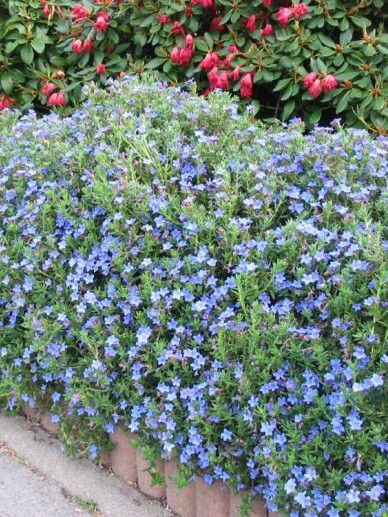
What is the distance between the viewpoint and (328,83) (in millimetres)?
3561

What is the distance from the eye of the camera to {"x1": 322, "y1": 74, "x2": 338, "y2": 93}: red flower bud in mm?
3559

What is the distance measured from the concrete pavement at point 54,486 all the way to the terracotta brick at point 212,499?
17 centimetres

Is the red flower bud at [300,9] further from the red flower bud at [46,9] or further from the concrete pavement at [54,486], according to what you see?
the concrete pavement at [54,486]

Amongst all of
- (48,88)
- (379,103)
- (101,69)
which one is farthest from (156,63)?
(379,103)

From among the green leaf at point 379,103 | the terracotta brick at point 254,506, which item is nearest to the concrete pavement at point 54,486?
the terracotta brick at point 254,506

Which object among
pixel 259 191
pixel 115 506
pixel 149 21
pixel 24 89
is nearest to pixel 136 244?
pixel 259 191

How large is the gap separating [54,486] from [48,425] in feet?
1.04

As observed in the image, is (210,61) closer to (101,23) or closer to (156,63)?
(156,63)

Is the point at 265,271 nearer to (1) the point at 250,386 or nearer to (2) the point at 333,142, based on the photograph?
(1) the point at 250,386

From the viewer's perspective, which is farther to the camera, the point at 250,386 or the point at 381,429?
the point at 250,386

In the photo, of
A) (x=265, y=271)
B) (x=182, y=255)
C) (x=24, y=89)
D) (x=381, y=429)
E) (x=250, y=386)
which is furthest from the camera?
(x=24, y=89)

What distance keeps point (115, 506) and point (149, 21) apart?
8.19 feet

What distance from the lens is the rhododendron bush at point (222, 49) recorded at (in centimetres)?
364

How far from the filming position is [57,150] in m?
3.06
